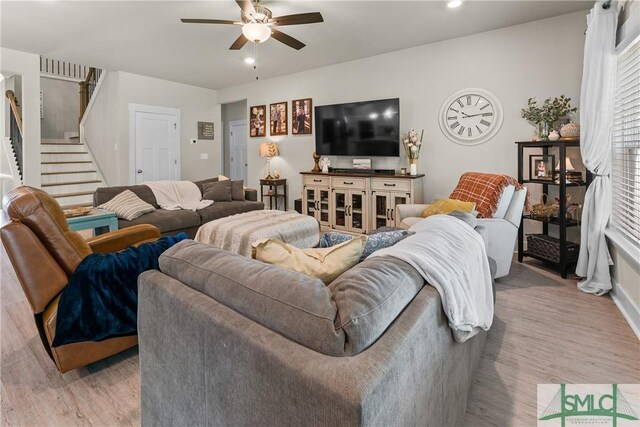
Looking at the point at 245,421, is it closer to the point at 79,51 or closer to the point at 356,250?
the point at 356,250

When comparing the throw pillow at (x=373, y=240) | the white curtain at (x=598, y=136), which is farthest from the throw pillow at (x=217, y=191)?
the white curtain at (x=598, y=136)

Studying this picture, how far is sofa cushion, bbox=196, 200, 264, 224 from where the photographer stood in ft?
14.8

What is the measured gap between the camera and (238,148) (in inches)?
316

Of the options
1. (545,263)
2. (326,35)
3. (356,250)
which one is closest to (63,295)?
(356,250)

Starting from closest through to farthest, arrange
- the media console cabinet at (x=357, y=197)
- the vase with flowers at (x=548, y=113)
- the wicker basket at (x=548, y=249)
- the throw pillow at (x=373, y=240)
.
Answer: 1. the throw pillow at (x=373, y=240)
2. the wicker basket at (x=548, y=249)
3. the vase with flowers at (x=548, y=113)
4. the media console cabinet at (x=357, y=197)

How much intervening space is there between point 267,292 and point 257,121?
6.16 metres

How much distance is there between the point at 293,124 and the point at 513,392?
529cm

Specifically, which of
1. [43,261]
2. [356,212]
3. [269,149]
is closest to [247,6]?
[43,261]

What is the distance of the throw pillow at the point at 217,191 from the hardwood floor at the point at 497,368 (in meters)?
2.60

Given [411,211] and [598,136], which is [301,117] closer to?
[411,211]

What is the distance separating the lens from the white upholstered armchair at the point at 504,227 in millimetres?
3082

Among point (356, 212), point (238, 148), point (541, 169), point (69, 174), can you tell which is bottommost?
point (356, 212)

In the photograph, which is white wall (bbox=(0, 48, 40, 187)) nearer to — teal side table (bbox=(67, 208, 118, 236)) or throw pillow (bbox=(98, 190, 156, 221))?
throw pillow (bbox=(98, 190, 156, 221))

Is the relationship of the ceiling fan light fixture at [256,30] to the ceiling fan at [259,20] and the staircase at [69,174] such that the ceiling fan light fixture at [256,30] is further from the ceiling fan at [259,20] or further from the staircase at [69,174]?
the staircase at [69,174]
